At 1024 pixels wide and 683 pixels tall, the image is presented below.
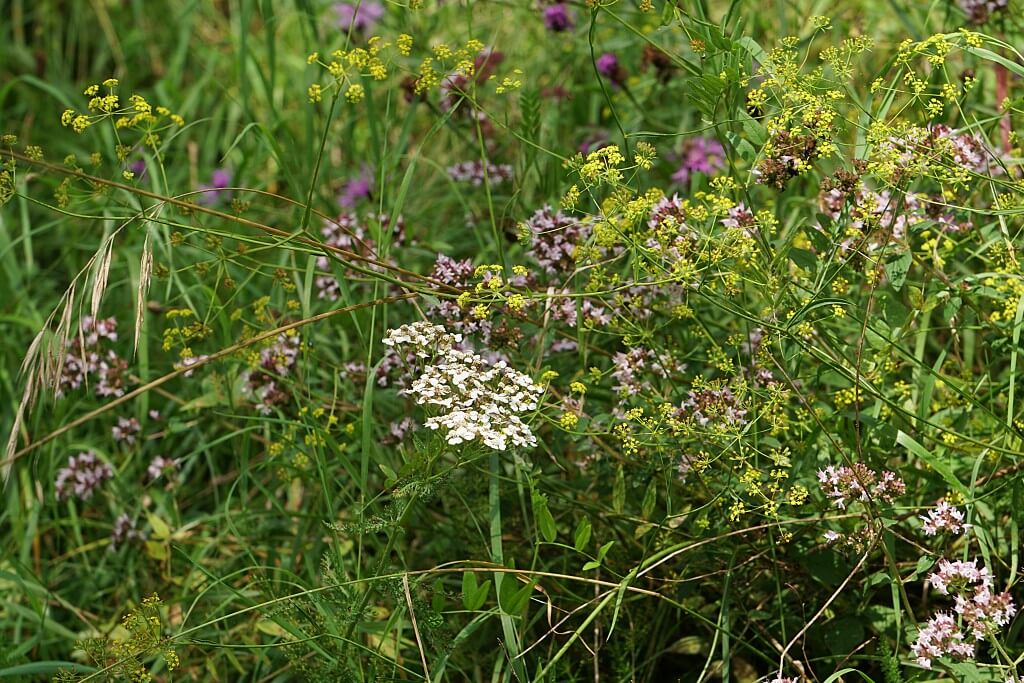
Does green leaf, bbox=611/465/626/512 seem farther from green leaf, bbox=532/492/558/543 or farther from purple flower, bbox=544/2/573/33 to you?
purple flower, bbox=544/2/573/33

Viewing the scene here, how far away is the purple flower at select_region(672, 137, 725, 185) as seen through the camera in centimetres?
250

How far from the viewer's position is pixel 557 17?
Answer: 2.55 metres

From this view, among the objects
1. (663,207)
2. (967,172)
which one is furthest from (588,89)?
(967,172)

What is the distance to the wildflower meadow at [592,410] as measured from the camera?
5.36 ft

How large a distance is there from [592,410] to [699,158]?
843 millimetres

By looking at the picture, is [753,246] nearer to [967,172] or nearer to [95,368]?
[967,172]

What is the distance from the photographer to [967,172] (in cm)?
166

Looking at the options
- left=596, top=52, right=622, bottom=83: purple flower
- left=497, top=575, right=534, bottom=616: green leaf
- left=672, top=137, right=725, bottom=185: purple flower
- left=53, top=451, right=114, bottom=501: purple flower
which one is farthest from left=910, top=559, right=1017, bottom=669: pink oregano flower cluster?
left=53, top=451, right=114, bottom=501: purple flower

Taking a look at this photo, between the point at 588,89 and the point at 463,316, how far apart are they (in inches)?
46.1

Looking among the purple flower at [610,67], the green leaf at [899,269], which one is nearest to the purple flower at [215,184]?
the purple flower at [610,67]

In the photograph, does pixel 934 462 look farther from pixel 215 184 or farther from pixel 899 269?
pixel 215 184

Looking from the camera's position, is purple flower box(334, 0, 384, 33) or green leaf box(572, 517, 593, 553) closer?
green leaf box(572, 517, 593, 553)

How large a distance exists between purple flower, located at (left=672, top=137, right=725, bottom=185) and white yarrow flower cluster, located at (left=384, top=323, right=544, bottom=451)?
0.94 meters

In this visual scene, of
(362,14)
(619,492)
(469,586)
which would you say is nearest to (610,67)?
(362,14)
